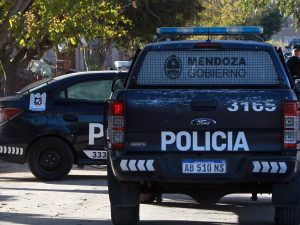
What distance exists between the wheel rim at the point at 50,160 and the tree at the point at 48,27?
2.79 meters

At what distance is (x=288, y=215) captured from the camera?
8055 millimetres

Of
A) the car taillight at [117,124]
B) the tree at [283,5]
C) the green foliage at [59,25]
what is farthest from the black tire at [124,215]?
the tree at [283,5]

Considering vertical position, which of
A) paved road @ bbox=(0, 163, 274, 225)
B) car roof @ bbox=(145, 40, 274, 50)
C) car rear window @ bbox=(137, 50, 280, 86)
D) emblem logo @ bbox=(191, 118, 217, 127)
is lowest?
paved road @ bbox=(0, 163, 274, 225)

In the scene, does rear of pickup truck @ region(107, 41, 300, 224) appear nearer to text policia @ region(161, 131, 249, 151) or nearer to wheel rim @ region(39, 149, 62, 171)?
text policia @ region(161, 131, 249, 151)

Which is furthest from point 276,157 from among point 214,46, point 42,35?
point 42,35

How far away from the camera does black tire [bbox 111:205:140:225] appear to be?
815 centimetres

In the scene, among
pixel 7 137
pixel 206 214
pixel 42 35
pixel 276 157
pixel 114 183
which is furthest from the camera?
pixel 42 35

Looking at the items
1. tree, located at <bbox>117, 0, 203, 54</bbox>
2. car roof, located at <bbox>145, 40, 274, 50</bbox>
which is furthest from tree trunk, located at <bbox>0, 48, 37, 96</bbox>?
car roof, located at <bbox>145, 40, 274, 50</bbox>

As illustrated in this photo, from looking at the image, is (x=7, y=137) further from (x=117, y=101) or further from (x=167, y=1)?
(x=167, y=1)

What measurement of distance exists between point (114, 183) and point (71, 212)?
6.06 ft

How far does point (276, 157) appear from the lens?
7.50 meters

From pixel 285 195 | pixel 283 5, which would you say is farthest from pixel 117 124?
pixel 283 5

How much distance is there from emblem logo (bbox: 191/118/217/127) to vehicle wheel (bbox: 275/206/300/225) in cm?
126

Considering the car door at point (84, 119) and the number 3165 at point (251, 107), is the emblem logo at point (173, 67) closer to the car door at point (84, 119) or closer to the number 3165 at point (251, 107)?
the number 3165 at point (251, 107)
